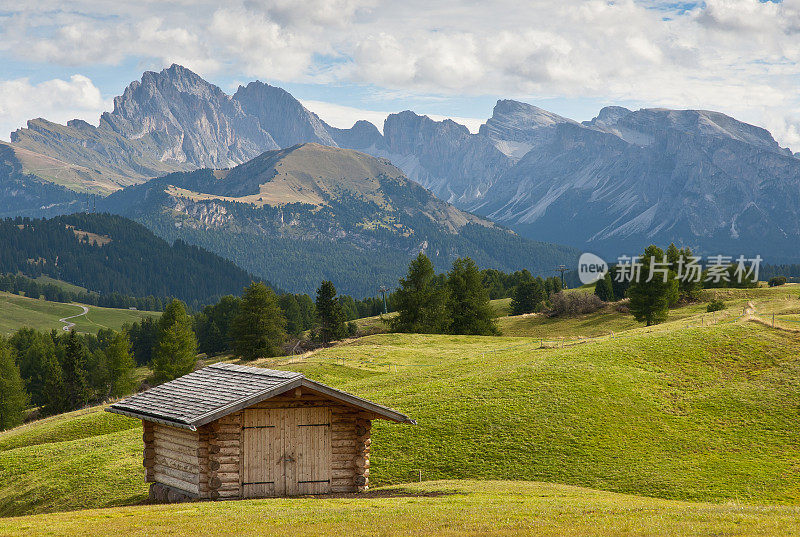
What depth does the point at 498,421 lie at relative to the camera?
42500 mm

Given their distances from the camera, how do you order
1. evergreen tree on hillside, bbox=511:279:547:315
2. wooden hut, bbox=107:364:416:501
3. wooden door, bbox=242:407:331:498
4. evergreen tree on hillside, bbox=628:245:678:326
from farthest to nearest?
evergreen tree on hillside, bbox=511:279:547:315
evergreen tree on hillside, bbox=628:245:678:326
wooden door, bbox=242:407:331:498
wooden hut, bbox=107:364:416:501

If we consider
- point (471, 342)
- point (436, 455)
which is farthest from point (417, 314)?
point (436, 455)

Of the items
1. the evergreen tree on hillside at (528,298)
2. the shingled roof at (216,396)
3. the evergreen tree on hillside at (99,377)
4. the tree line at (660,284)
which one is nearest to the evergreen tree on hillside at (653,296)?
the tree line at (660,284)

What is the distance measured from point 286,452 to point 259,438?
48.4 inches

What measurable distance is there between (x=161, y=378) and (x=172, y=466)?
6758cm

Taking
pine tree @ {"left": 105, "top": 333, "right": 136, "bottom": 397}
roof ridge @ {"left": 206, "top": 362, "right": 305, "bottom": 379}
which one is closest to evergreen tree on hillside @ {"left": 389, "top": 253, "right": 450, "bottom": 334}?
pine tree @ {"left": 105, "top": 333, "right": 136, "bottom": 397}

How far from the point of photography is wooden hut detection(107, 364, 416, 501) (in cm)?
2841

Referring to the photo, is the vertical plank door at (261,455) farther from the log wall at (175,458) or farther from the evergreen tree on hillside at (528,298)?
the evergreen tree on hillside at (528,298)

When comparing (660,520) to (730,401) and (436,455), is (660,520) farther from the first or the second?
(730,401)

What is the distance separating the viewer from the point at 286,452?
29234 mm

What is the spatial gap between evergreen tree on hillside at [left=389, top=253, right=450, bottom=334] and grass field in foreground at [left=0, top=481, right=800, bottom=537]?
80.9 m

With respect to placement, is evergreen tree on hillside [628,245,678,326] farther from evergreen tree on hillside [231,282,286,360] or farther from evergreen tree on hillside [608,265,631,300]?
evergreen tree on hillside [231,282,286,360]

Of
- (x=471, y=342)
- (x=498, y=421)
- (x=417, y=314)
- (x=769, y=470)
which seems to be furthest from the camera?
(x=417, y=314)

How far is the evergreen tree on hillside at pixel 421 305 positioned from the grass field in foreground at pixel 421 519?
8088cm
